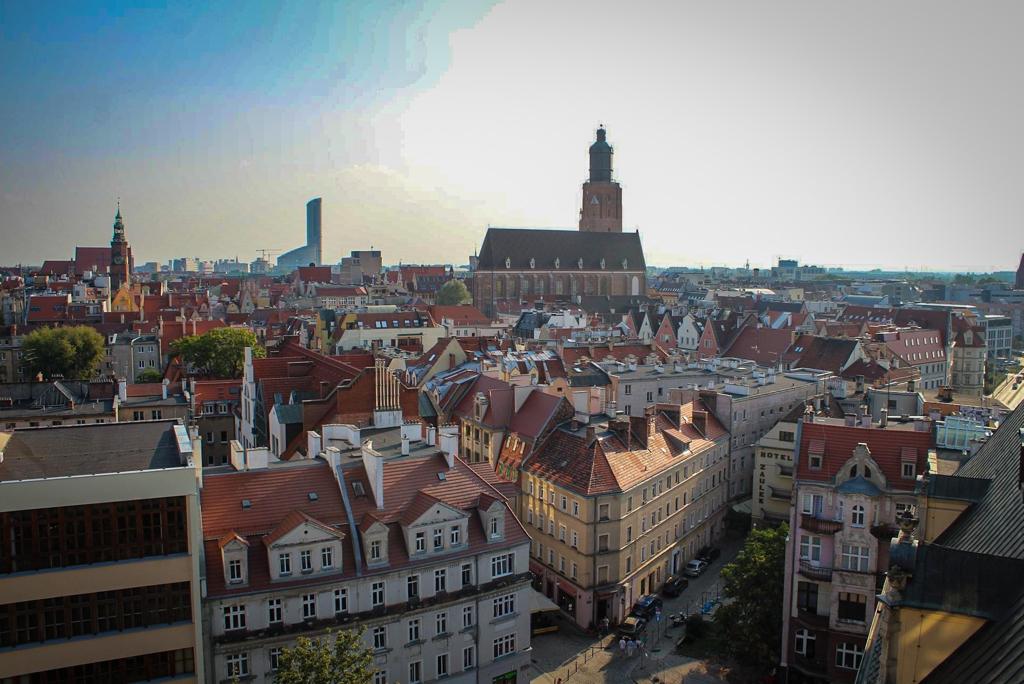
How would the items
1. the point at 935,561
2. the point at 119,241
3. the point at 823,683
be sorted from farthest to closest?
the point at 119,241, the point at 823,683, the point at 935,561

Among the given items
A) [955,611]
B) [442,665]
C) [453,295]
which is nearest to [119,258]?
[453,295]

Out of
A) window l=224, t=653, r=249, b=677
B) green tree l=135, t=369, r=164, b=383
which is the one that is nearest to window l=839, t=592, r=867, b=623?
window l=224, t=653, r=249, b=677

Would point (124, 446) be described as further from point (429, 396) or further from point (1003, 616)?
point (429, 396)

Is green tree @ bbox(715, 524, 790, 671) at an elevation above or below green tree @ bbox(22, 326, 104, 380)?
below

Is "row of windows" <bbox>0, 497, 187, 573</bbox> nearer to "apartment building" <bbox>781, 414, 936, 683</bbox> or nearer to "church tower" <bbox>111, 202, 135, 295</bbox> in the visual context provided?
"apartment building" <bbox>781, 414, 936, 683</bbox>

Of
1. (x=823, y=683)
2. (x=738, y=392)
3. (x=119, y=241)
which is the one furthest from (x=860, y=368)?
(x=119, y=241)

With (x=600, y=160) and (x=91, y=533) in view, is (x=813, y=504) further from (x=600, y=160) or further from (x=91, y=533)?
(x=600, y=160)

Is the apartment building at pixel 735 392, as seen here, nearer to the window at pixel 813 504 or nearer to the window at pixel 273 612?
the window at pixel 813 504
